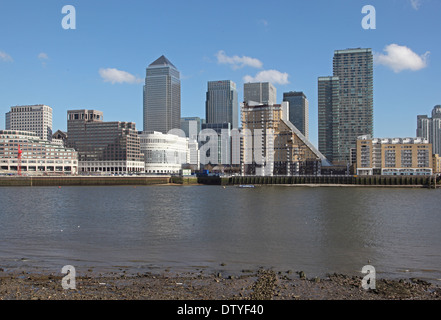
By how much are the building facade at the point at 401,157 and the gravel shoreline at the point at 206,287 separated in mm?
178016

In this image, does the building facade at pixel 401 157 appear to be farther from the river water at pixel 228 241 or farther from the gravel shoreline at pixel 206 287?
the gravel shoreline at pixel 206 287

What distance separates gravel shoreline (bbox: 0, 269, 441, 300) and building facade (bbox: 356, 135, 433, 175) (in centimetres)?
17802

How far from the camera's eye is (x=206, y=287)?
26031 mm

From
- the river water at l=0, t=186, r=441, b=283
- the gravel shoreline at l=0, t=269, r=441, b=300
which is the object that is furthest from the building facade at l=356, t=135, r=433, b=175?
the gravel shoreline at l=0, t=269, r=441, b=300

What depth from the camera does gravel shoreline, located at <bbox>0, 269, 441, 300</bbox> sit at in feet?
78.7

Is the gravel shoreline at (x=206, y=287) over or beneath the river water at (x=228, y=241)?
over

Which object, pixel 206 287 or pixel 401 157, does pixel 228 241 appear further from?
pixel 401 157

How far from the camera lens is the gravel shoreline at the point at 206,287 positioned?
2398 cm

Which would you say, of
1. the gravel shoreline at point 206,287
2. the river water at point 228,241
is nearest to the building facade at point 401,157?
the river water at point 228,241

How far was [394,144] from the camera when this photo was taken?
644 feet

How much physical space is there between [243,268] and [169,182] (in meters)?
160

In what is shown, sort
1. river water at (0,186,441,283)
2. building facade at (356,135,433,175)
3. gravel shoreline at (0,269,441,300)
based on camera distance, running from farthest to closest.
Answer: building facade at (356,135,433,175) < river water at (0,186,441,283) < gravel shoreline at (0,269,441,300)

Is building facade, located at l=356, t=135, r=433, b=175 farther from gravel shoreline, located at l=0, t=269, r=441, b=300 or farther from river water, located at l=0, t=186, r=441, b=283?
gravel shoreline, located at l=0, t=269, r=441, b=300
